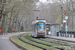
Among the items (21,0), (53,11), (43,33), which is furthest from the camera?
(53,11)

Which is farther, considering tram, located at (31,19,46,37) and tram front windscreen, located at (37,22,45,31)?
tram front windscreen, located at (37,22,45,31)

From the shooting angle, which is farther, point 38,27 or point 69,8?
point 69,8

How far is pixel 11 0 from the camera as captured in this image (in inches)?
1812

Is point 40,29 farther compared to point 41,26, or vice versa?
point 41,26

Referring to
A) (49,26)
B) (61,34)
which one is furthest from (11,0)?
(61,34)

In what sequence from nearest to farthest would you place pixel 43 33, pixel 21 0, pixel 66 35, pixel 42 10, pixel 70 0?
pixel 43 33, pixel 66 35, pixel 21 0, pixel 70 0, pixel 42 10

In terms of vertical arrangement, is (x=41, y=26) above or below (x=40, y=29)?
above

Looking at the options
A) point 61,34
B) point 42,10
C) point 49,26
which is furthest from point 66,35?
point 42,10

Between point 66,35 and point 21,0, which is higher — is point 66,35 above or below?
below

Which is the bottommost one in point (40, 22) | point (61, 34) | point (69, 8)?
point (61, 34)

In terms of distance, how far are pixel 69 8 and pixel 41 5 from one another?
35.6 metres

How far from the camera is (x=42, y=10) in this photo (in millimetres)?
85250

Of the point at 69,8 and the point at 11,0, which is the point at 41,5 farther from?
the point at 11,0

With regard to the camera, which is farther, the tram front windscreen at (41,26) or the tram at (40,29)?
the tram front windscreen at (41,26)
